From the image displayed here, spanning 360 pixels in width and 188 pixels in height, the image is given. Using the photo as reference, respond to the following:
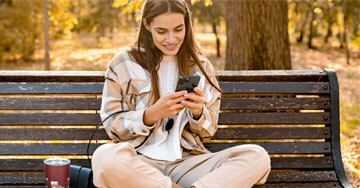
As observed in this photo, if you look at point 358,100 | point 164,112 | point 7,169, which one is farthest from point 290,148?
point 358,100

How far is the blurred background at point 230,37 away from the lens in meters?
5.17

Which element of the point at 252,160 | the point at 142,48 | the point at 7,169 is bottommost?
the point at 7,169

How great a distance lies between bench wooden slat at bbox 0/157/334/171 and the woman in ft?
1.60

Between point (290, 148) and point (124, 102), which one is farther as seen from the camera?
point (290, 148)

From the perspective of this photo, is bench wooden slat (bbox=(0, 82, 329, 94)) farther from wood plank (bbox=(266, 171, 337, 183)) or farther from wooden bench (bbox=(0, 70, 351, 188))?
wood plank (bbox=(266, 171, 337, 183))

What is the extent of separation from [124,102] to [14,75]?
0.87 m

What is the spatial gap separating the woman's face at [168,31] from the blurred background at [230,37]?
11.5 inches

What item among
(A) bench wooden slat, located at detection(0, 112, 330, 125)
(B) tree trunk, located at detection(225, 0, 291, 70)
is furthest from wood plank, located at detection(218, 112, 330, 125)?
(B) tree trunk, located at detection(225, 0, 291, 70)

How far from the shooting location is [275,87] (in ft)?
11.6

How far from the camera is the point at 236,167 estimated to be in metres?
2.92

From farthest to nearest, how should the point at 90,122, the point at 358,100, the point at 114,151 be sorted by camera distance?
the point at 358,100 → the point at 90,122 → the point at 114,151

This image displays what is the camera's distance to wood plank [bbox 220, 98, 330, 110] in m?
3.52

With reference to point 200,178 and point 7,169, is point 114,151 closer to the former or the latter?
point 200,178

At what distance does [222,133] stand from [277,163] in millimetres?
437
